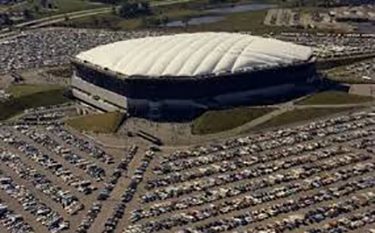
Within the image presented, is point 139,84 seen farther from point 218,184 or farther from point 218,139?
point 218,184

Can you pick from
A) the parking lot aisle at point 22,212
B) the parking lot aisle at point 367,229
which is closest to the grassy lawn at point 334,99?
the parking lot aisle at point 367,229

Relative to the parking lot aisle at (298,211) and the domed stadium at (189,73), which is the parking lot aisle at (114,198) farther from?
the domed stadium at (189,73)

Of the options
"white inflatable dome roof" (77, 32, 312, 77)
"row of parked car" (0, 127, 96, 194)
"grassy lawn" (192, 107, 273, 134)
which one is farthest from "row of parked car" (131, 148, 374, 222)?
"white inflatable dome roof" (77, 32, 312, 77)

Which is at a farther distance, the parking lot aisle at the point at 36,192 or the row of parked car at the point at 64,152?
the row of parked car at the point at 64,152

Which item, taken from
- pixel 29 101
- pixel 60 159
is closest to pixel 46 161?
pixel 60 159

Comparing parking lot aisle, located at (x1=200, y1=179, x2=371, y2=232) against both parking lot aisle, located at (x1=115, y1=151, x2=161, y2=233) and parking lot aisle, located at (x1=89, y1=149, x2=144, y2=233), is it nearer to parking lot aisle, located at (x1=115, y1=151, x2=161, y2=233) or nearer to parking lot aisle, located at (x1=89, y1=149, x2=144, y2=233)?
parking lot aisle, located at (x1=115, y1=151, x2=161, y2=233)

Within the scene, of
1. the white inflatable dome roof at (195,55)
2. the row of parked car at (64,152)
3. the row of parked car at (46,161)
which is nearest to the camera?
the row of parked car at (46,161)
